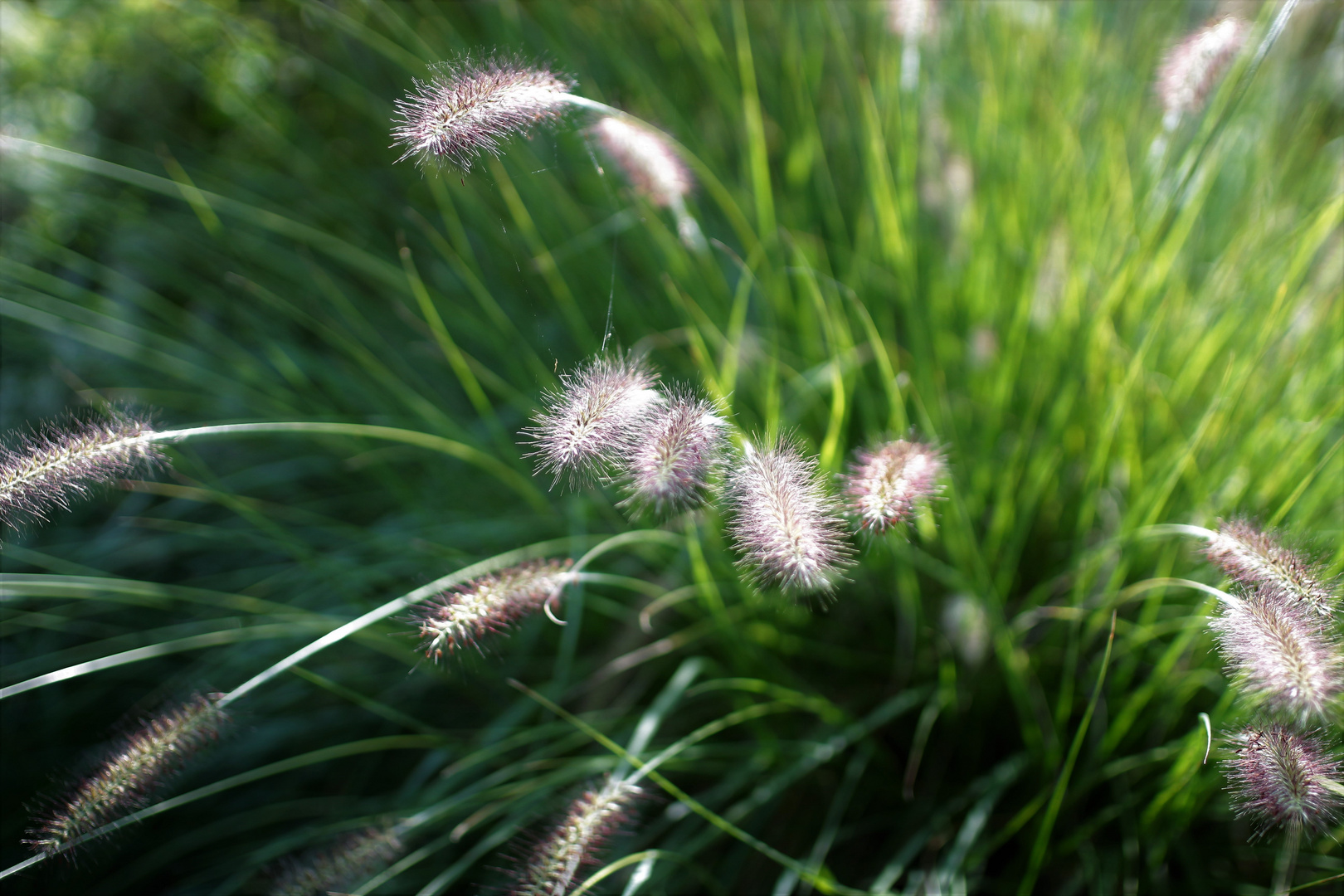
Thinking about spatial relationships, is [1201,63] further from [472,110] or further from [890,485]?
[472,110]

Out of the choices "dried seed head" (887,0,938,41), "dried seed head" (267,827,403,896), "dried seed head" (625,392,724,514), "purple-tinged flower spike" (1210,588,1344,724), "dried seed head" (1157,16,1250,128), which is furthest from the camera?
"dried seed head" (887,0,938,41)

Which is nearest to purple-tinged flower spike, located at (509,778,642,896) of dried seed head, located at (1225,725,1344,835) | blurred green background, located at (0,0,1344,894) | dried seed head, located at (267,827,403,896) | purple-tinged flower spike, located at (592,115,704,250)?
blurred green background, located at (0,0,1344,894)

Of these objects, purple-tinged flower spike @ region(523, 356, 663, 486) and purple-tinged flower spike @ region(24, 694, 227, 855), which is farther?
purple-tinged flower spike @ region(24, 694, 227, 855)

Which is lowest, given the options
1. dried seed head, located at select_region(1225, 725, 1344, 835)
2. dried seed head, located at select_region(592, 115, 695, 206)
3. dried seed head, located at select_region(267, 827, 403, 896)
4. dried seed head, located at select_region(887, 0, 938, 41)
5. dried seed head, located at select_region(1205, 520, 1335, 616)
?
dried seed head, located at select_region(267, 827, 403, 896)

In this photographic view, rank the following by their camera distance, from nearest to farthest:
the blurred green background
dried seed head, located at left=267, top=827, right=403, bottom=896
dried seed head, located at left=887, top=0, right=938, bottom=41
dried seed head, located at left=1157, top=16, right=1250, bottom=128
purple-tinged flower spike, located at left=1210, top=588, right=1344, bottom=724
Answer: purple-tinged flower spike, located at left=1210, top=588, right=1344, bottom=724, dried seed head, located at left=267, top=827, right=403, bottom=896, dried seed head, located at left=1157, top=16, right=1250, bottom=128, the blurred green background, dried seed head, located at left=887, top=0, right=938, bottom=41

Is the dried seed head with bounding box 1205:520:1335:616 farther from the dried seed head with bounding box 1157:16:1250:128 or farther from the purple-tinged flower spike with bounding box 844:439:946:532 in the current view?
the dried seed head with bounding box 1157:16:1250:128

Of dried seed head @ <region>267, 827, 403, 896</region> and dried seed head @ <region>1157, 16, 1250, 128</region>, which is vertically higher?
dried seed head @ <region>1157, 16, 1250, 128</region>

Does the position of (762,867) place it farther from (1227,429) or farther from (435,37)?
(435,37)

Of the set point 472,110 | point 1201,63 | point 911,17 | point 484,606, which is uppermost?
point 911,17

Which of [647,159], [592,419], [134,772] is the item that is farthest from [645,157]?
[134,772]
